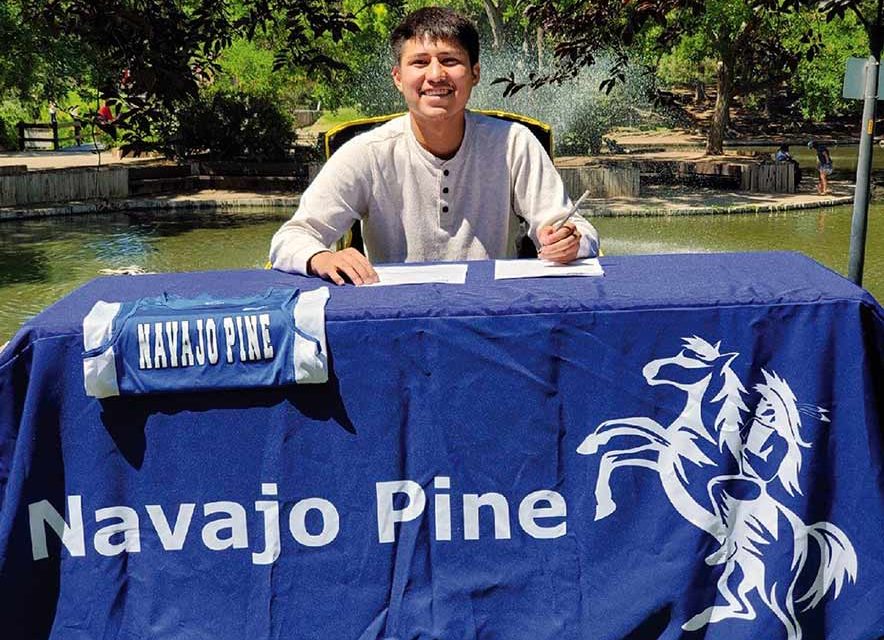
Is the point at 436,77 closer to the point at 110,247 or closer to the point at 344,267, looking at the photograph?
the point at 344,267

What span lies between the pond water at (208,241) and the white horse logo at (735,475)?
9.35 m

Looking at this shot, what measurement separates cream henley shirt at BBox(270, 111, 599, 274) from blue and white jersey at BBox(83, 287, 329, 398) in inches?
34.8

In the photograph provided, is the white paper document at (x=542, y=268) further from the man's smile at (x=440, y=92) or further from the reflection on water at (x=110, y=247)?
the reflection on water at (x=110, y=247)

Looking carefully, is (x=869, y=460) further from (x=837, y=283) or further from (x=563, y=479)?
(x=563, y=479)

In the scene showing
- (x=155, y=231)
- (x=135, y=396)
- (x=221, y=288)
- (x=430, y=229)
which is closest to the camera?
(x=135, y=396)

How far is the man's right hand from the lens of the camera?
3.17 m

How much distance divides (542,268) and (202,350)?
3.54ft

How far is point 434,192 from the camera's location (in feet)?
A: 12.5

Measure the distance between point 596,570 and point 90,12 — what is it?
5994mm

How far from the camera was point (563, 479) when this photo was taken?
2941mm

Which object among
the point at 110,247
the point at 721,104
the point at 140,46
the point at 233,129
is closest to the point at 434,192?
the point at 140,46

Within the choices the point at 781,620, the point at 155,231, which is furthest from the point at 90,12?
the point at 155,231

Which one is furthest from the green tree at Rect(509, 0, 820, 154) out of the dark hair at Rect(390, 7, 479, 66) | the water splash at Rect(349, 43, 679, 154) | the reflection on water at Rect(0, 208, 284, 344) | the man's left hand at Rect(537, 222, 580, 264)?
the water splash at Rect(349, 43, 679, 154)

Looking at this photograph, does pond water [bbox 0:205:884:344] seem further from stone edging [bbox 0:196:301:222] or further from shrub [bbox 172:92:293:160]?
shrub [bbox 172:92:293:160]
